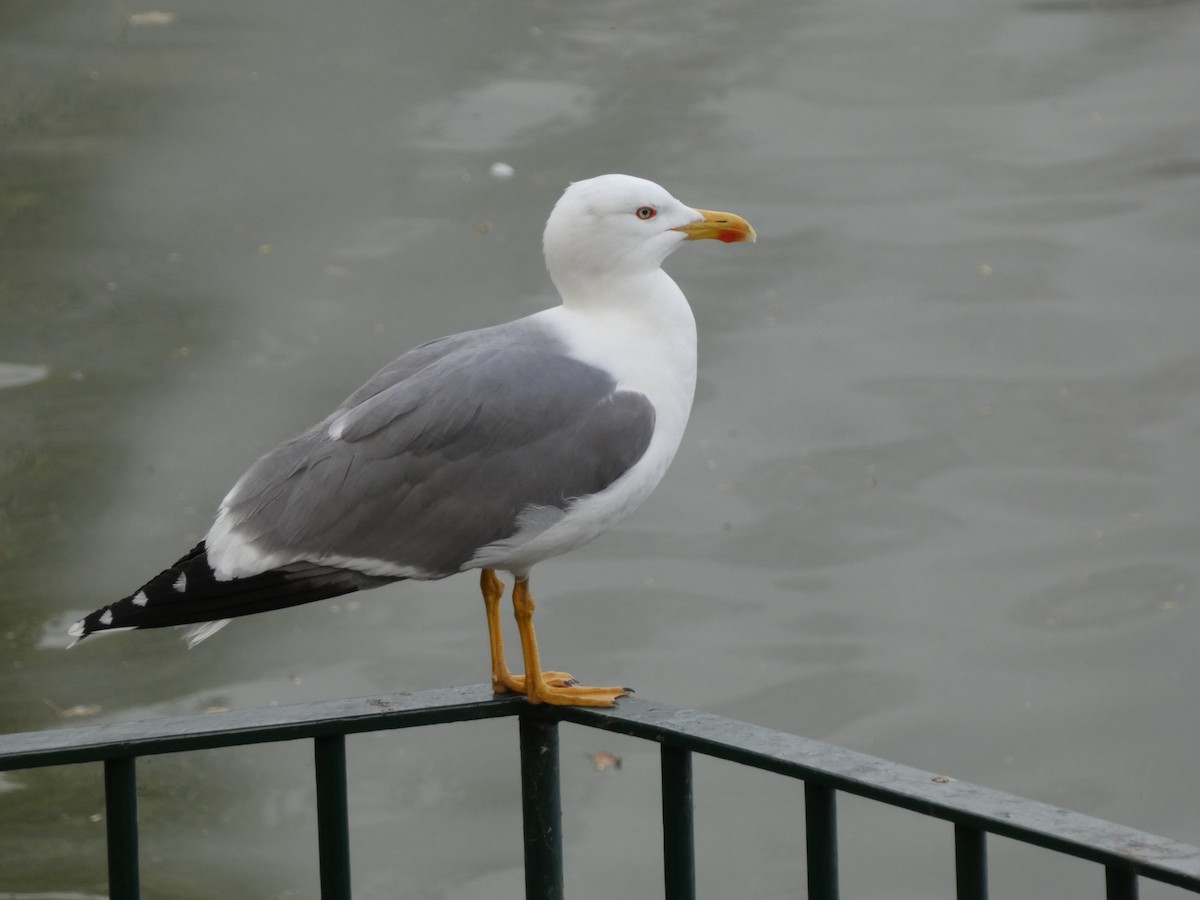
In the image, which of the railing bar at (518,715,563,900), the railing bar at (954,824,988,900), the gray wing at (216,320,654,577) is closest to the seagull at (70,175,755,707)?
the gray wing at (216,320,654,577)

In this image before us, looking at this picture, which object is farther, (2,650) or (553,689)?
(2,650)

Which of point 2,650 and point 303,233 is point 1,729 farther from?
point 303,233

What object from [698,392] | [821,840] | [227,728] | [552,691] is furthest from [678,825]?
[698,392]

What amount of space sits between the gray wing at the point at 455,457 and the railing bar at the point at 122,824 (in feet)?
1.21

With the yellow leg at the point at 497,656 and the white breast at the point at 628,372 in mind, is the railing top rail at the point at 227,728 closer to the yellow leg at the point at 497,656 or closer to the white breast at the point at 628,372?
the yellow leg at the point at 497,656

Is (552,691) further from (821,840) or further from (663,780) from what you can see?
(821,840)

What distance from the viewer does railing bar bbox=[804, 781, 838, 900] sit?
4.26ft

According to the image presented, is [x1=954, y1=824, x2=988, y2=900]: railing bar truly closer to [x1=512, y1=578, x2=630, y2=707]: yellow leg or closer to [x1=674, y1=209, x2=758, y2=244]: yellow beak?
[x1=512, y1=578, x2=630, y2=707]: yellow leg

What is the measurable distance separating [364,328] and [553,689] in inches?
126

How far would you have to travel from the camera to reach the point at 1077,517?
4293 mm

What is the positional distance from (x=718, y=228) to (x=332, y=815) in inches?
33.0

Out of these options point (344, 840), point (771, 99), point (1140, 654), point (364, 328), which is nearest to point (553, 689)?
point (344, 840)

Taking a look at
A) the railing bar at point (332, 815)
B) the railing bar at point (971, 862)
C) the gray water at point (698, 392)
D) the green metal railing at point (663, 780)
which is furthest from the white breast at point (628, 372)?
the gray water at point (698, 392)

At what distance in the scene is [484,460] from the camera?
69.4 inches
